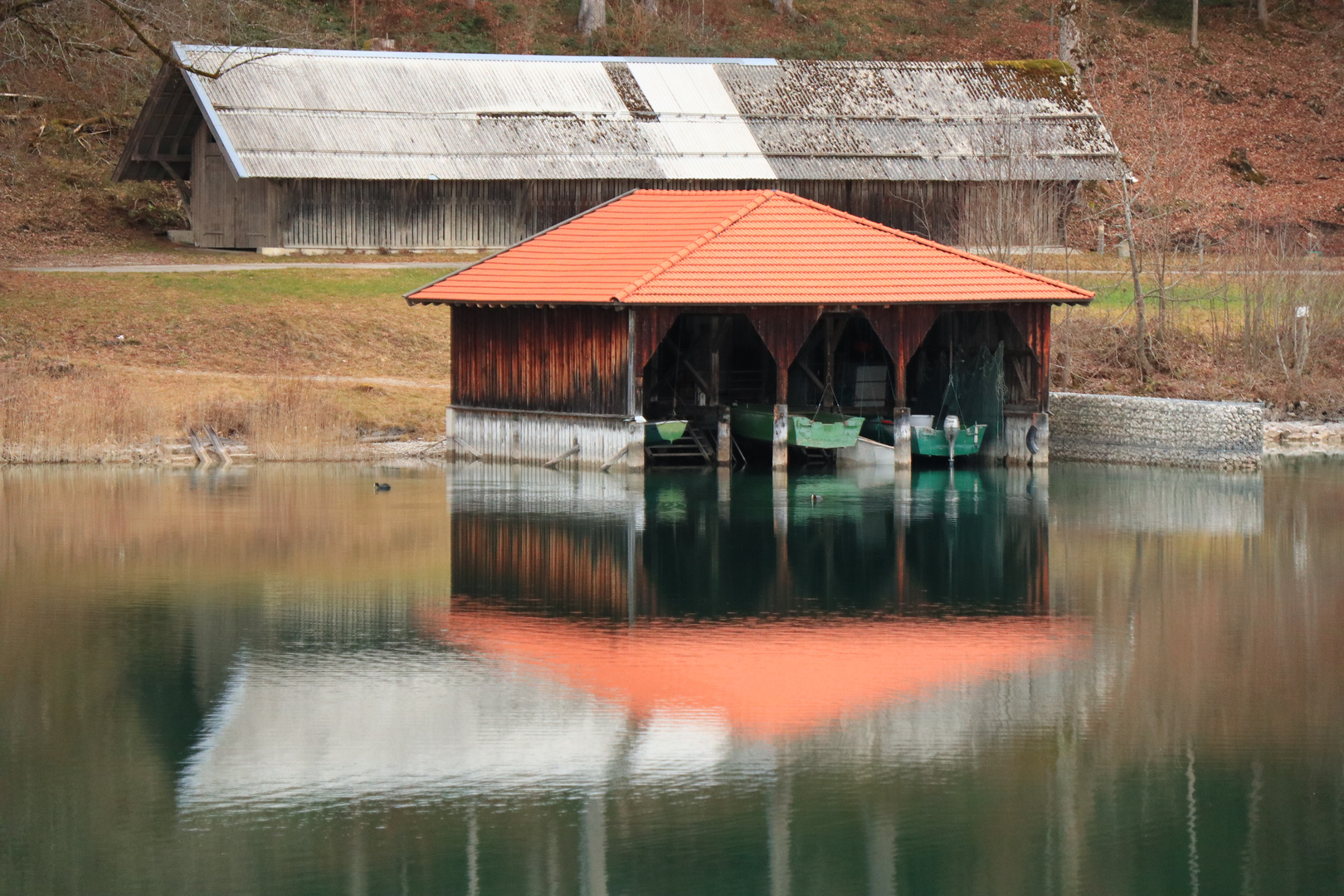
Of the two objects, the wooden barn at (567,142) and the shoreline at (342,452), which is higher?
the wooden barn at (567,142)

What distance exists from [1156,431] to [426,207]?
21.0 metres

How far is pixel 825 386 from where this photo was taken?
3453 centimetres

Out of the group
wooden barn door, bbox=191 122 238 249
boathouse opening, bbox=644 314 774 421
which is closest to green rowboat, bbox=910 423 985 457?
boathouse opening, bbox=644 314 774 421

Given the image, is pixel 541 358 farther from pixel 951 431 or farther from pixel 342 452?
pixel 951 431

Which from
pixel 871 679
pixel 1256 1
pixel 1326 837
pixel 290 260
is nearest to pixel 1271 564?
pixel 871 679

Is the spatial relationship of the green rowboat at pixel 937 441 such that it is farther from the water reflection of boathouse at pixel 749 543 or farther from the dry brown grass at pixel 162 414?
the dry brown grass at pixel 162 414

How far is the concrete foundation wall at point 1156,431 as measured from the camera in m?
32.7

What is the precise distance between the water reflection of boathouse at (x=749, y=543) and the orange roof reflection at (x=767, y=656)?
851 mm

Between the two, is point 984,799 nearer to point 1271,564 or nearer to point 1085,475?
point 1271,564

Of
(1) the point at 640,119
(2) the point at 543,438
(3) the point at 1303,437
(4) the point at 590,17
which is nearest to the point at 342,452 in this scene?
(2) the point at 543,438

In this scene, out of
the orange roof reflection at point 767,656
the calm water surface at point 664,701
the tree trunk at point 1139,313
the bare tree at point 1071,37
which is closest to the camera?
the calm water surface at point 664,701

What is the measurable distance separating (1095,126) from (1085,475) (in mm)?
22168

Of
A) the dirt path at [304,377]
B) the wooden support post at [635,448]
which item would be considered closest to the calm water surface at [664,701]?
the wooden support post at [635,448]

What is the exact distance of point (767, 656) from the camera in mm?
17438
